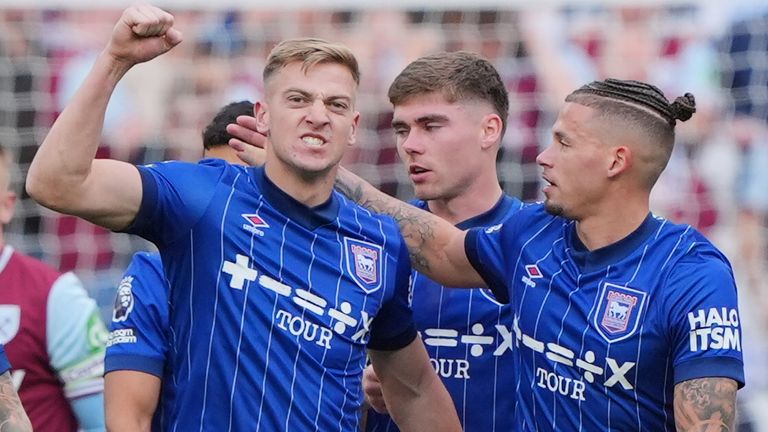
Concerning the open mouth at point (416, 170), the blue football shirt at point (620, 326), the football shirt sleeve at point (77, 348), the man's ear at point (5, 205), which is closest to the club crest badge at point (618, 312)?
the blue football shirt at point (620, 326)

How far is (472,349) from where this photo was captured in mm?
5480

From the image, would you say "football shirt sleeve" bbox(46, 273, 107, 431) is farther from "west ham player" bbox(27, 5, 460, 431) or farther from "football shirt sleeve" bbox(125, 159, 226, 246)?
"football shirt sleeve" bbox(125, 159, 226, 246)

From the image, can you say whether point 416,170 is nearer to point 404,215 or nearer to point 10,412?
point 404,215

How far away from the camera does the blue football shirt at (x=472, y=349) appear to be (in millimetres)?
5434

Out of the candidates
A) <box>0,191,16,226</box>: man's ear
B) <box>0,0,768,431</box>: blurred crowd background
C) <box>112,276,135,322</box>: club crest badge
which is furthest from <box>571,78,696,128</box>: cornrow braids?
<box>0,0,768,431</box>: blurred crowd background

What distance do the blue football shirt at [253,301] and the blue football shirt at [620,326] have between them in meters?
0.56

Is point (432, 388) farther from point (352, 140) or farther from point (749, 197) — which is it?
point (749, 197)

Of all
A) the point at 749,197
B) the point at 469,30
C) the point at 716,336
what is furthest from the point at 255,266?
the point at 749,197

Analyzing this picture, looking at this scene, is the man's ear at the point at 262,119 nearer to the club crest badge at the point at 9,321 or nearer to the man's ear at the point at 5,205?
the club crest badge at the point at 9,321

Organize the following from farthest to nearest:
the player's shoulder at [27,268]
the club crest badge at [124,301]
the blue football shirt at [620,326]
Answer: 1. the player's shoulder at [27,268]
2. the club crest badge at [124,301]
3. the blue football shirt at [620,326]

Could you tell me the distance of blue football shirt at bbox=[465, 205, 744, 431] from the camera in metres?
4.55

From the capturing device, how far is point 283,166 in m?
4.77

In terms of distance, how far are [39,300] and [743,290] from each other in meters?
5.27

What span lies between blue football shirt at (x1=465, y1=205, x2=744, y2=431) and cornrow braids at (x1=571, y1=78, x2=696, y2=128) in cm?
37
